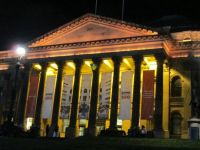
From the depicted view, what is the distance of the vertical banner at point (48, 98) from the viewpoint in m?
44.3

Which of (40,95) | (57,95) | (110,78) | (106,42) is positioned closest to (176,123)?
(110,78)

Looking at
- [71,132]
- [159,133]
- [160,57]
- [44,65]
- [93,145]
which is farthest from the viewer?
[44,65]

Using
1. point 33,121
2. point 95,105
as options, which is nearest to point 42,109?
point 33,121

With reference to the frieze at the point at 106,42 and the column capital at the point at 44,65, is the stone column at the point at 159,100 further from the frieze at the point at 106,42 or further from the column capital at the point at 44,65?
the column capital at the point at 44,65

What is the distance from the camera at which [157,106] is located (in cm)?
3825

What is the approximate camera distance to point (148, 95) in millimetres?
39594

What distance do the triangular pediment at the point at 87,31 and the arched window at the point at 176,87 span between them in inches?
304

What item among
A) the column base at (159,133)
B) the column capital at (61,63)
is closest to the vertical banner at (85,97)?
the column capital at (61,63)

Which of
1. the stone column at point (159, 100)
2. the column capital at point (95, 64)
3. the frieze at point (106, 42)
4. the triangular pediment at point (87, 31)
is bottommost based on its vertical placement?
the stone column at point (159, 100)

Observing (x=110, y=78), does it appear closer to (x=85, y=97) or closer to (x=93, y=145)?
(x=85, y=97)

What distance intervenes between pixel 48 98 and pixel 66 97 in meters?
2.44

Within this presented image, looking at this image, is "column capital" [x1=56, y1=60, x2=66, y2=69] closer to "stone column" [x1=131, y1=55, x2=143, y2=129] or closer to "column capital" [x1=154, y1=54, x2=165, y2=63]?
"stone column" [x1=131, y1=55, x2=143, y2=129]

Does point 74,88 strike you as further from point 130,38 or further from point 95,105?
point 130,38

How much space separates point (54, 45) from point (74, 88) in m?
6.93
